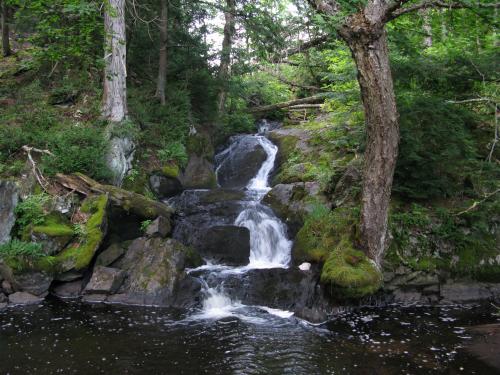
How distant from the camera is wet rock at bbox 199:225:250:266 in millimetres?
10094

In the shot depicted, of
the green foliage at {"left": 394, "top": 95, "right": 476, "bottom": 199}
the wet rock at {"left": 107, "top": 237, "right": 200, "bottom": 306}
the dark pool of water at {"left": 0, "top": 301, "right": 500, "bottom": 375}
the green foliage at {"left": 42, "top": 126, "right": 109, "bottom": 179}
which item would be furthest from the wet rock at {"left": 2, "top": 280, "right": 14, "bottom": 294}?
the green foliage at {"left": 394, "top": 95, "right": 476, "bottom": 199}

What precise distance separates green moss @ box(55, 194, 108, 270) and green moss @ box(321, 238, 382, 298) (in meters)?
5.07

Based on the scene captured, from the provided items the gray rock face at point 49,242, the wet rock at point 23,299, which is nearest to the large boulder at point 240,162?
the gray rock face at point 49,242

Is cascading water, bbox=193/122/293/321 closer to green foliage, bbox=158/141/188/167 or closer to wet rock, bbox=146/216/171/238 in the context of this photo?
wet rock, bbox=146/216/171/238

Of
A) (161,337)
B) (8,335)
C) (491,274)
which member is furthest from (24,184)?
(491,274)

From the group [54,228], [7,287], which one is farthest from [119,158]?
[7,287]

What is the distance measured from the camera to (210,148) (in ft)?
51.2

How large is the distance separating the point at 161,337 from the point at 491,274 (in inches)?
285

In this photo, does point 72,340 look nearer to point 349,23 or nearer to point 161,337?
point 161,337

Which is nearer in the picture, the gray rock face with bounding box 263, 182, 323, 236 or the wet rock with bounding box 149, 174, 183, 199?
the gray rock face with bounding box 263, 182, 323, 236

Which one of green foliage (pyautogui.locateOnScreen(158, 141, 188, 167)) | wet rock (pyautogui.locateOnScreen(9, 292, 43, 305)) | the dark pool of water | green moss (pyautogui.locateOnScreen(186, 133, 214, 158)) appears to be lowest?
the dark pool of water

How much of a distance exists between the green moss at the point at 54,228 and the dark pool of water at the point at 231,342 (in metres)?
1.53

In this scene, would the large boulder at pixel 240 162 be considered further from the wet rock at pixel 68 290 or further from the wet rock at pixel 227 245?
the wet rock at pixel 68 290

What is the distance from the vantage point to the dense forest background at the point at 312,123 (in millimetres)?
8875
